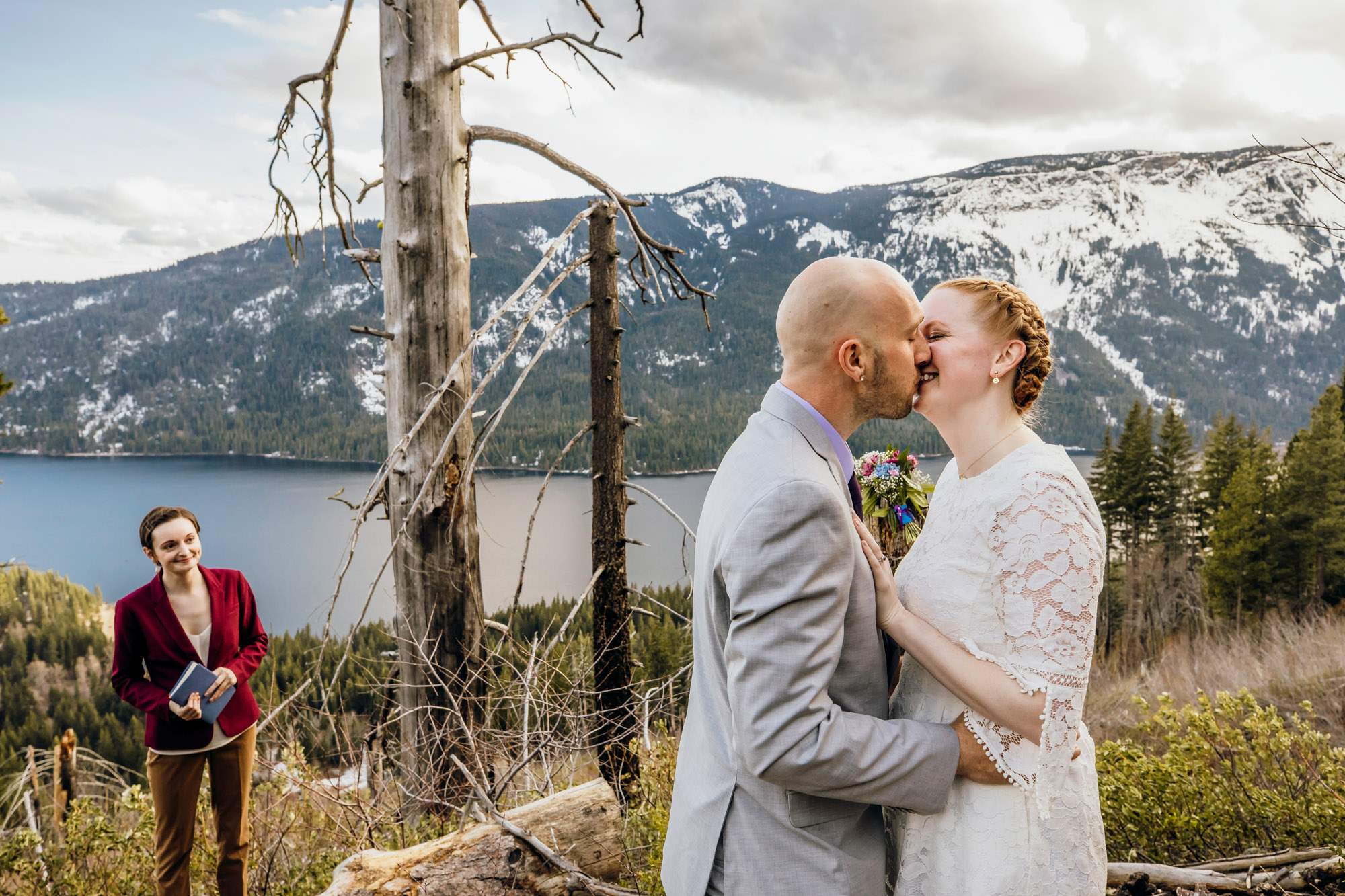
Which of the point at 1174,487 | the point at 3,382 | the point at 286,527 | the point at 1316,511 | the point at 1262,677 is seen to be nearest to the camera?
the point at 3,382

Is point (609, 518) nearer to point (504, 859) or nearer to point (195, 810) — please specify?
point (504, 859)

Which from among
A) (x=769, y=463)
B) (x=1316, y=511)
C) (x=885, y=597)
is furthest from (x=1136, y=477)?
(x=769, y=463)

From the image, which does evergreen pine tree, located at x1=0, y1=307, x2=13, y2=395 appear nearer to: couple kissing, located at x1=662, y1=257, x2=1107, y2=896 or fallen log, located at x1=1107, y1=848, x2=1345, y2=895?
couple kissing, located at x1=662, y1=257, x2=1107, y2=896

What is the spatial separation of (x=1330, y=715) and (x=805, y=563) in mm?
10410

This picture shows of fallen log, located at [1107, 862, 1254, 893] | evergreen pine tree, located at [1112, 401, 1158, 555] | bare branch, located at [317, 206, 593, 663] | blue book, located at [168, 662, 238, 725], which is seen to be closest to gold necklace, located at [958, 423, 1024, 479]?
bare branch, located at [317, 206, 593, 663]

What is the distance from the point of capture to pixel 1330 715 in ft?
27.0

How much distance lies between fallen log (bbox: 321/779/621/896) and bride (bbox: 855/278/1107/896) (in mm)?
1778

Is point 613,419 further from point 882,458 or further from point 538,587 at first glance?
point 538,587

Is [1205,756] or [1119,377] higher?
[1119,377]

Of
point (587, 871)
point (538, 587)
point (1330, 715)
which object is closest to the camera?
point (587, 871)

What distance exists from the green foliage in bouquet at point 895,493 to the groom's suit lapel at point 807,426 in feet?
13.5

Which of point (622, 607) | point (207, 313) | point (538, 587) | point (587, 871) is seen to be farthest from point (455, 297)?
point (207, 313)

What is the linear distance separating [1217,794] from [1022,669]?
3027 mm

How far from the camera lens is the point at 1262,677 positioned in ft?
38.3
